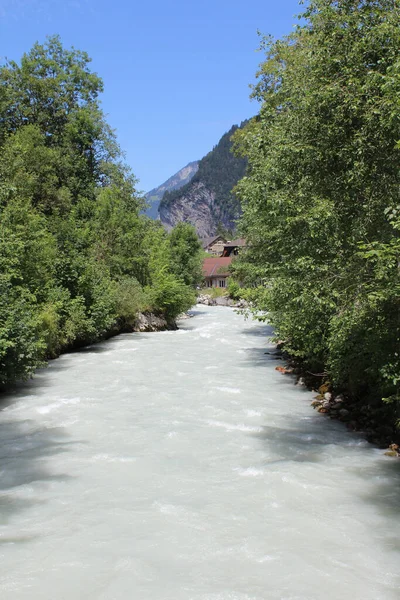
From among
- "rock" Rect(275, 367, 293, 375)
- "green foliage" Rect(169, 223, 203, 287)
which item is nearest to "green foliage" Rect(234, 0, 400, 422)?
"rock" Rect(275, 367, 293, 375)

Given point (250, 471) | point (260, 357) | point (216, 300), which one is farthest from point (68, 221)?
point (216, 300)

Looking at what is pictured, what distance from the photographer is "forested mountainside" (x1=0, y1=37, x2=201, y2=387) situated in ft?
61.6

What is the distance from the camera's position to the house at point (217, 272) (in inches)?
3265

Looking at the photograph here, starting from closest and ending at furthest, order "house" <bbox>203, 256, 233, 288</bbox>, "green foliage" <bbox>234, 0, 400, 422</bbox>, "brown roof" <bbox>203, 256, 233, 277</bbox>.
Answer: "green foliage" <bbox>234, 0, 400, 422</bbox>, "house" <bbox>203, 256, 233, 288</bbox>, "brown roof" <bbox>203, 256, 233, 277</bbox>

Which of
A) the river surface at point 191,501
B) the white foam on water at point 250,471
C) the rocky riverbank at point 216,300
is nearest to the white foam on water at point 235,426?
the river surface at point 191,501

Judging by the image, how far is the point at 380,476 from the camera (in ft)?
25.6

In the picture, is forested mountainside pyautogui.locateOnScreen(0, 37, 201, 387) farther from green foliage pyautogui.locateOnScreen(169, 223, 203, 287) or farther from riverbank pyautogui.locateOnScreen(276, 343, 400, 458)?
riverbank pyautogui.locateOnScreen(276, 343, 400, 458)

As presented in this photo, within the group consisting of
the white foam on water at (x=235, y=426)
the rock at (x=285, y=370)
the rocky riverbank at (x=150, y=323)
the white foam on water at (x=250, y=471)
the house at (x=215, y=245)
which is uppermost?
the house at (x=215, y=245)

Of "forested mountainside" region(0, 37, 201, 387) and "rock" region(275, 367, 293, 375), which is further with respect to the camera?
"forested mountainside" region(0, 37, 201, 387)

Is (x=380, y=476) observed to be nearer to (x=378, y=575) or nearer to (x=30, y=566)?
(x=378, y=575)

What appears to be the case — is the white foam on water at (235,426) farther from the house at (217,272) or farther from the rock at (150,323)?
the house at (217,272)

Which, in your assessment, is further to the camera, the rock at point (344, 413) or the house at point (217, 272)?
the house at point (217, 272)

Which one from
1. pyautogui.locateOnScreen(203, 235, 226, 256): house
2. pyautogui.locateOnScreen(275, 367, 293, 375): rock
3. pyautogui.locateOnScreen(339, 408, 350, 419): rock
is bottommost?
pyautogui.locateOnScreen(339, 408, 350, 419): rock

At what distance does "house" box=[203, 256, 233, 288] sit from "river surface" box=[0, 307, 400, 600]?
69.8 m
